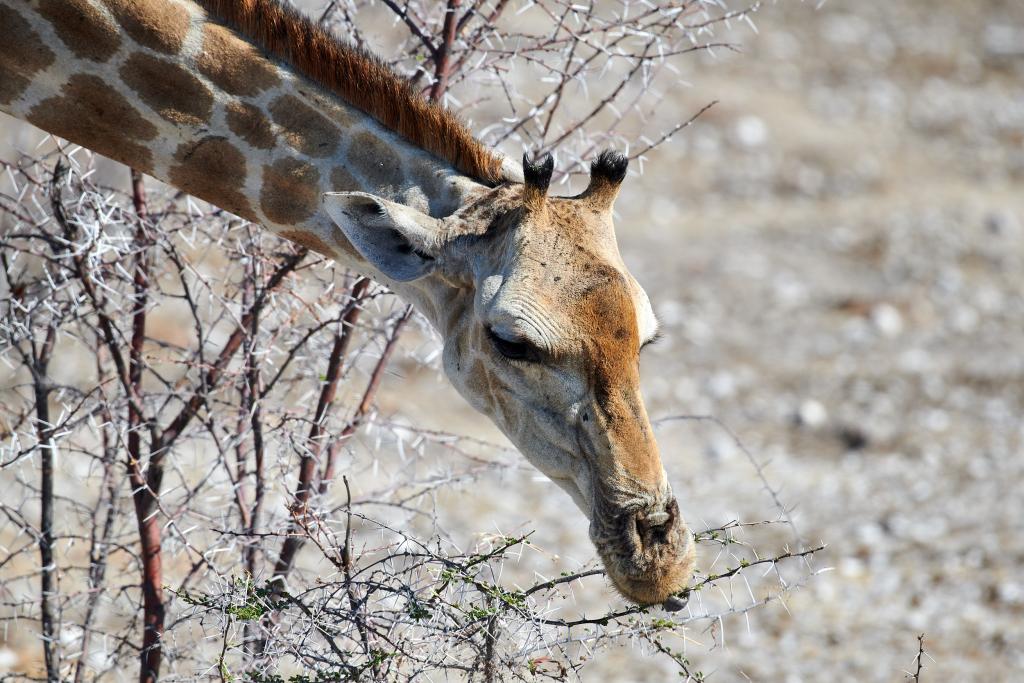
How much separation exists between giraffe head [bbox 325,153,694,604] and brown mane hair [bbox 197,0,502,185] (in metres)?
0.19

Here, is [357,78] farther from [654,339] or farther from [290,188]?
[654,339]

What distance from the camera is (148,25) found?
359 cm

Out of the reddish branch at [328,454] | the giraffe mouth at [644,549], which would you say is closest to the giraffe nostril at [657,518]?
the giraffe mouth at [644,549]

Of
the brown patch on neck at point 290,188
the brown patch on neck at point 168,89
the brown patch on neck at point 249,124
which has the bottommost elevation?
the brown patch on neck at point 290,188

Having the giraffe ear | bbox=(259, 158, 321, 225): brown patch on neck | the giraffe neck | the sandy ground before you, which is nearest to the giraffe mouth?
the sandy ground

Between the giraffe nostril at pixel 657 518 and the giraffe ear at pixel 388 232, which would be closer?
the giraffe nostril at pixel 657 518

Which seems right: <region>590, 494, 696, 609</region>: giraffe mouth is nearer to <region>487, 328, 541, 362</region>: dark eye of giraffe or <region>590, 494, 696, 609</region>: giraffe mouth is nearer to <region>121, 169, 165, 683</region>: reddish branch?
<region>487, 328, 541, 362</region>: dark eye of giraffe

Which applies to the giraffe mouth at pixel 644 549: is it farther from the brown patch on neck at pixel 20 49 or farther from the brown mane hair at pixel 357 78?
the brown patch on neck at pixel 20 49

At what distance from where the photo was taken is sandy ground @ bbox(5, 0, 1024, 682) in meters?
6.39

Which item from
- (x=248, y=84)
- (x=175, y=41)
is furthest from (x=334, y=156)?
(x=175, y=41)

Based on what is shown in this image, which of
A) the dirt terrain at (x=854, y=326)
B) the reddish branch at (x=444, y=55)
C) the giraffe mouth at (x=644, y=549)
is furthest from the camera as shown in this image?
the dirt terrain at (x=854, y=326)

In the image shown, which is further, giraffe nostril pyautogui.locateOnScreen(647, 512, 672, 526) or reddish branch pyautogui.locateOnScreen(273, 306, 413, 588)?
reddish branch pyautogui.locateOnScreen(273, 306, 413, 588)

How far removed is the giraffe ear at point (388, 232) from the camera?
343cm

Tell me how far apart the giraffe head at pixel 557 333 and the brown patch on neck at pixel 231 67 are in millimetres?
490
